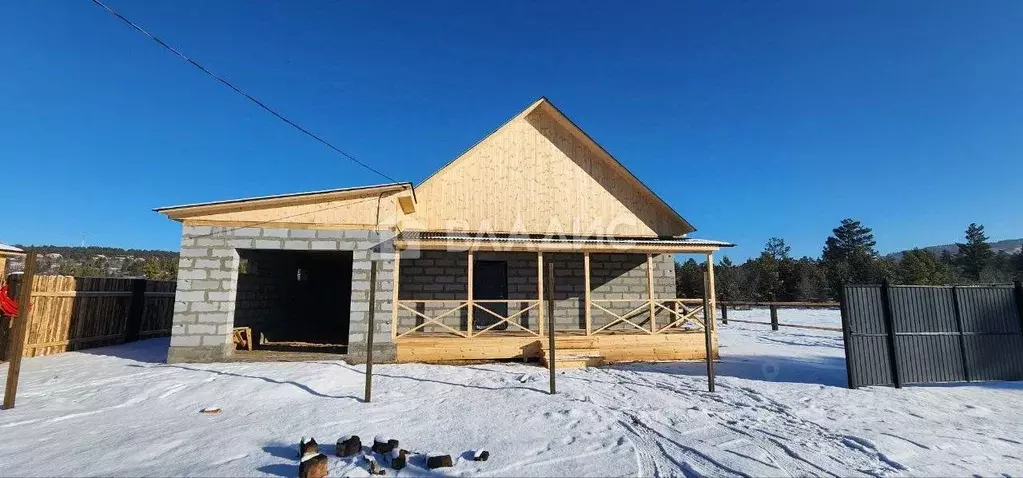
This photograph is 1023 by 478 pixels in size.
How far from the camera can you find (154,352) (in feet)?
34.0

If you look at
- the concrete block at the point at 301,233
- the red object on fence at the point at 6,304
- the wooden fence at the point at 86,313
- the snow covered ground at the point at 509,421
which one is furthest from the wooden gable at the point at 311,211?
the wooden fence at the point at 86,313

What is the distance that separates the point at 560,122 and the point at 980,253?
2490 inches

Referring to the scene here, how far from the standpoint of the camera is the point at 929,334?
301 inches

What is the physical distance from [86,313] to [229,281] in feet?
16.0

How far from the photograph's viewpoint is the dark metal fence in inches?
297

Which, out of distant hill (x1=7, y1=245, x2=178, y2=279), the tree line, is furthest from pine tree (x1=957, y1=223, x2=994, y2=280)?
distant hill (x1=7, y1=245, x2=178, y2=279)

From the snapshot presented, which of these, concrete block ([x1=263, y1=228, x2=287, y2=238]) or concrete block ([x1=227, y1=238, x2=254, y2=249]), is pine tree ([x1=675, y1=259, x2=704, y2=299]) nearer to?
concrete block ([x1=263, y1=228, x2=287, y2=238])

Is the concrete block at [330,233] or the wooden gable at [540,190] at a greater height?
the wooden gable at [540,190]

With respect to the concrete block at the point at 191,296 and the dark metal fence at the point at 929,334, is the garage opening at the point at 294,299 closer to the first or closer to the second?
the concrete block at the point at 191,296

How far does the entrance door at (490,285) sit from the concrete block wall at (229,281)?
3.40m

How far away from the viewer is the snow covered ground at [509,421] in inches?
165

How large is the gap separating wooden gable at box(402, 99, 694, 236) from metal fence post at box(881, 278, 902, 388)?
6.14 m

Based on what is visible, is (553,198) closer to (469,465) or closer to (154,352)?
(469,465)

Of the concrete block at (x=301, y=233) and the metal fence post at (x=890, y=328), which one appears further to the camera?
the concrete block at (x=301, y=233)
